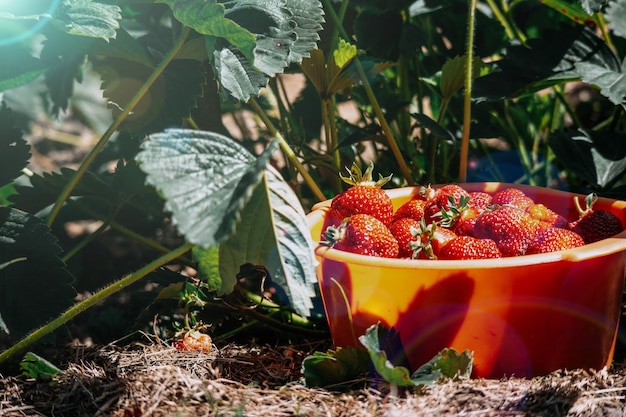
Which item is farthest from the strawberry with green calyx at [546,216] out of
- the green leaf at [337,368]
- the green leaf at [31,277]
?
the green leaf at [31,277]

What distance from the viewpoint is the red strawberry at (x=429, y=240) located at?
1.01 metres

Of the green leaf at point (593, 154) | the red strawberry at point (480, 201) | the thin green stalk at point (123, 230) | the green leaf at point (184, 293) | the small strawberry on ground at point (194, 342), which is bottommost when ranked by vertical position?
the small strawberry on ground at point (194, 342)

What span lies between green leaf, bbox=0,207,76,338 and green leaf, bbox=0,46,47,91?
21 cm

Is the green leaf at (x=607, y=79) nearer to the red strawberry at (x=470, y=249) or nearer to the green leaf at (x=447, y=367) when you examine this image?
the red strawberry at (x=470, y=249)

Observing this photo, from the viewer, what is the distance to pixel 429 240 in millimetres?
1021

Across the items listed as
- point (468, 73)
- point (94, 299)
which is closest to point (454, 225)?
point (468, 73)

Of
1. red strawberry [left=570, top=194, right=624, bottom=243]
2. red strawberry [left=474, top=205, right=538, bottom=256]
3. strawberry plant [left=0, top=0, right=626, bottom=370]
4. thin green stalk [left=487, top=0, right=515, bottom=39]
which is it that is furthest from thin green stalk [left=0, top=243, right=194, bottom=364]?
thin green stalk [left=487, top=0, right=515, bottom=39]

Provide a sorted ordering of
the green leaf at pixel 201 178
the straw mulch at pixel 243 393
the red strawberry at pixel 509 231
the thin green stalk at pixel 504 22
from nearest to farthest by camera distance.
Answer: the green leaf at pixel 201 178
the straw mulch at pixel 243 393
the red strawberry at pixel 509 231
the thin green stalk at pixel 504 22

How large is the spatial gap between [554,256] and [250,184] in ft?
1.23

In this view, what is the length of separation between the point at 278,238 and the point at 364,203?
0.23 metres

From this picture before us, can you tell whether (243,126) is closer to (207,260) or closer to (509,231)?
(207,260)

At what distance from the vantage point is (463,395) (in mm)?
928

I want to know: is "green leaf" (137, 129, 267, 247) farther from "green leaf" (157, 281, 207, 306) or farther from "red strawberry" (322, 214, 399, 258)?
"green leaf" (157, 281, 207, 306)

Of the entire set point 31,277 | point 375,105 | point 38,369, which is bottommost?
point 38,369
